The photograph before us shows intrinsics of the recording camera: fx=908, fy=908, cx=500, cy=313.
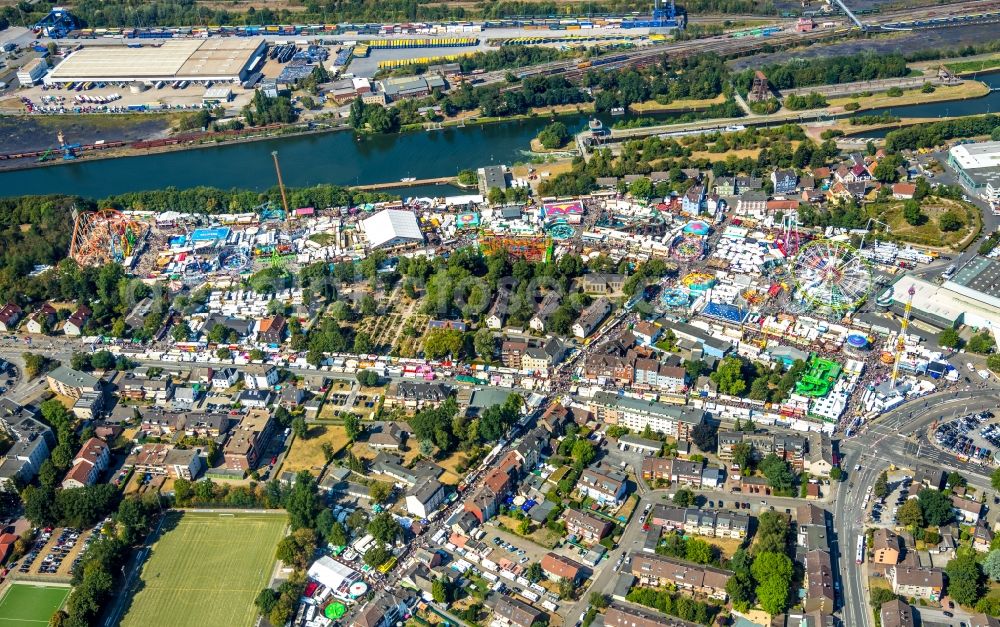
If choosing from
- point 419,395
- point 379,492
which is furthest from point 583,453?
point 379,492

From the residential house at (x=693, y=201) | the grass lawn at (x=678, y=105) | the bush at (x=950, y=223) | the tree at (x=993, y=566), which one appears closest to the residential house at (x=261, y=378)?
the residential house at (x=693, y=201)

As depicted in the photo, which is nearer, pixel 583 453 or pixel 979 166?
pixel 583 453

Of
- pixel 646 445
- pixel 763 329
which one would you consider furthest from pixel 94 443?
pixel 763 329

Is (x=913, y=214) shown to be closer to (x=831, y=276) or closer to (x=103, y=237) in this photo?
(x=831, y=276)

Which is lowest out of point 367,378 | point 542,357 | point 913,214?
point 367,378

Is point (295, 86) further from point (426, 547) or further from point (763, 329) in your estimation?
point (426, 547)

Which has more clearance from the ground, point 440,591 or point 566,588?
point 440,591
